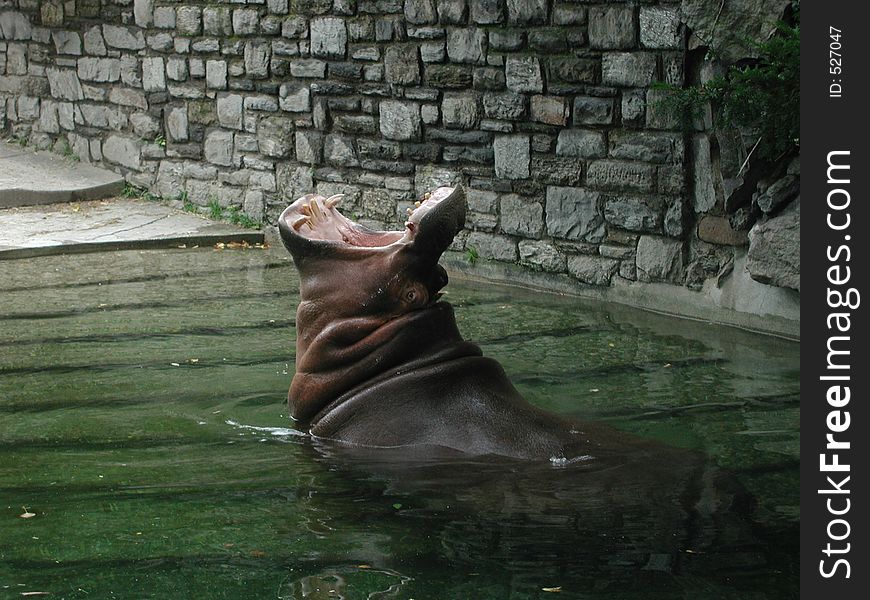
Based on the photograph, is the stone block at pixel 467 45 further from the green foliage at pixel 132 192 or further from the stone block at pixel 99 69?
the stone block at pixel 99 69

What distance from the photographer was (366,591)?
10.5 ft

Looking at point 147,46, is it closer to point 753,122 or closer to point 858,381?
point 753,122

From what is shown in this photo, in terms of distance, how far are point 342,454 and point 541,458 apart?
0.73 metres

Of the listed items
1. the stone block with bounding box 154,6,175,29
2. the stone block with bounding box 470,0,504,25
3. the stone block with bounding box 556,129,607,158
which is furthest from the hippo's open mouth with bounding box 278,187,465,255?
the stone block with bounding box 154,6,175,29

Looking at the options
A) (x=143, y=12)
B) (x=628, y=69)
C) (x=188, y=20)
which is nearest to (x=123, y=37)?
(x=143, y=12)

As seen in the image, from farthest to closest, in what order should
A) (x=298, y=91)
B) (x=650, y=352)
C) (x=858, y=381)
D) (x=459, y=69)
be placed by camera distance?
1. (x=298, y=91)
2. (x=459, y=69)
3. (x=650, y=352)
4. (x=858, y=381)

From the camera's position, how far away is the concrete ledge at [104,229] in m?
8.98

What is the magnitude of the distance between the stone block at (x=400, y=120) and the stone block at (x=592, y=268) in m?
1.55

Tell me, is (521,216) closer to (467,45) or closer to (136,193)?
(467,45)

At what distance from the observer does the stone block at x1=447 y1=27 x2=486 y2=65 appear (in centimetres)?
831

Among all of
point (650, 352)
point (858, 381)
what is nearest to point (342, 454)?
point (858, 381)

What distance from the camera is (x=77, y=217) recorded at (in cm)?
1005

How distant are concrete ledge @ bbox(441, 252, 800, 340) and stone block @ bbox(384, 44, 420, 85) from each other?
4.57ft

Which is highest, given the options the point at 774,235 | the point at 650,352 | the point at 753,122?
the point at 753,122
